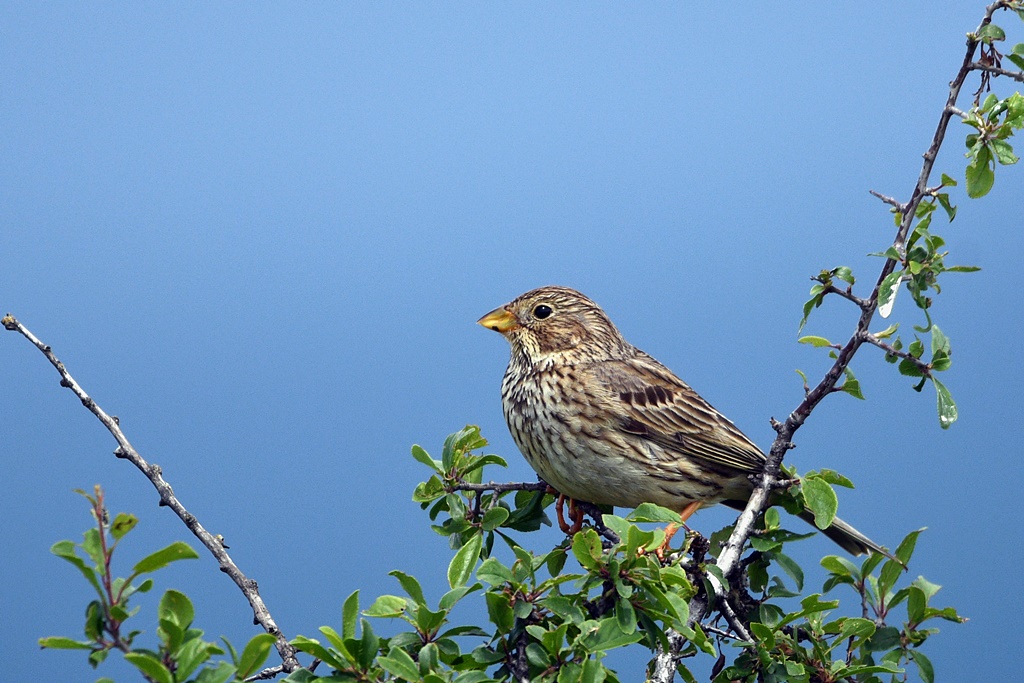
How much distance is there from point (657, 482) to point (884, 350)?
1340 mm

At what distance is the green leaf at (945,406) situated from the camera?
12.0 ft

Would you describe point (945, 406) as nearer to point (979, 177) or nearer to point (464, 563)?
point (979, 177)

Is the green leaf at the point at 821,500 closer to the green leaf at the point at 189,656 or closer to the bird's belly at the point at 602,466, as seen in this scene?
the bird's belly at the point at 602,466

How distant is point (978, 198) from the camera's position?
3.87m

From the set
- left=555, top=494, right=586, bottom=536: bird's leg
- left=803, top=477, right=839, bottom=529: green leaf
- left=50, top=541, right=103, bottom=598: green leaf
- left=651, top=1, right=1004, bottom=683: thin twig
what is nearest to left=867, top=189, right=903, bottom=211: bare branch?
left=651, top=1, right=1004, bottom=683: thin twig

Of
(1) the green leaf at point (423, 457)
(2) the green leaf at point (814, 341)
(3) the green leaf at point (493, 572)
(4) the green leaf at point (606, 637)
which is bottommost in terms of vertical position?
(4) the green leaf at point (606, 637)

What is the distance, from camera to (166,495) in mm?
3467

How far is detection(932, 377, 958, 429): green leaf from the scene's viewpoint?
12.0 feet

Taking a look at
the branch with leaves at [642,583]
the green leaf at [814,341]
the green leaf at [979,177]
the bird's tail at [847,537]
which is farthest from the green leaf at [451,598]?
the green leaf at [979,177]

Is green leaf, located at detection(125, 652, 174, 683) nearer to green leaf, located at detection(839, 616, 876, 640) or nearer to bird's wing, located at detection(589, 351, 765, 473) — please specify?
green leaf, located at detection(839, 616, 876, 640)

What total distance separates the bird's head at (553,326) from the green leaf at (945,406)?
1863 mm

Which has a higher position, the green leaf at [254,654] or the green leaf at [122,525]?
the green leaf at [122,525]

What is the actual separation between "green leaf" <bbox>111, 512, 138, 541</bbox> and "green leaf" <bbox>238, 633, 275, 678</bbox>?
0.39 metres

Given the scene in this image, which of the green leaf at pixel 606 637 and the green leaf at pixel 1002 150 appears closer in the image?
the green leaf at pixel 606 637
